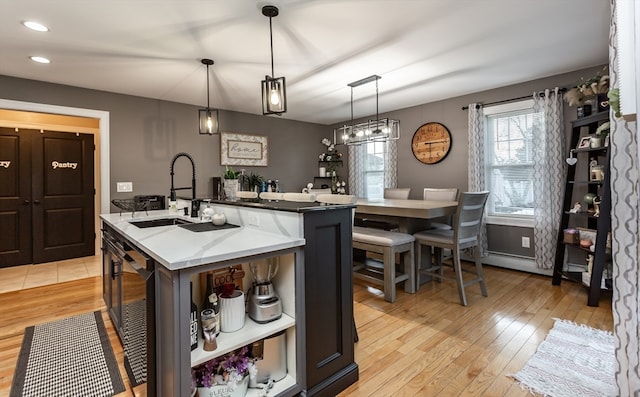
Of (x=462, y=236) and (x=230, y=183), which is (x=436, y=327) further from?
(x=230, y=183)

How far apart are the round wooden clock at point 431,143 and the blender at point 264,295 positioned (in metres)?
3.67

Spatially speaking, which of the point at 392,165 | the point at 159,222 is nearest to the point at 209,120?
the point at 159,222

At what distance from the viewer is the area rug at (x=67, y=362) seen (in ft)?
5.66

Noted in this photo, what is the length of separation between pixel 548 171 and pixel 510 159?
51cm

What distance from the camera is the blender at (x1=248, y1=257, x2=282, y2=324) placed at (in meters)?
1.46

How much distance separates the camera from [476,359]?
1.96m

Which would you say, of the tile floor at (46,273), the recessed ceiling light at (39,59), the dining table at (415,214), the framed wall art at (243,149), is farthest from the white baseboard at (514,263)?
the recessed ceiling light at (39,59)

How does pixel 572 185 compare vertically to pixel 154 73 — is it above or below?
below

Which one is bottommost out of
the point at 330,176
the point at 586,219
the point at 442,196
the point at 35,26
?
the point at 586,219

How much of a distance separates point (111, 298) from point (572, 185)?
4566 millimetres

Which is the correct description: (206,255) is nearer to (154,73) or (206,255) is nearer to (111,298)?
(111,298)

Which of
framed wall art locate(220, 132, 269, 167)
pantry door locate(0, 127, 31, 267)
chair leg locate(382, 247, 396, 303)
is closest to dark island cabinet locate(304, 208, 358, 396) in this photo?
chair leg locate(382, 247, 396, 303)

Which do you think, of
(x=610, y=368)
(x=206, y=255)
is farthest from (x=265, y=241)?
(x=610, y=368)

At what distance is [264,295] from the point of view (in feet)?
4.91
